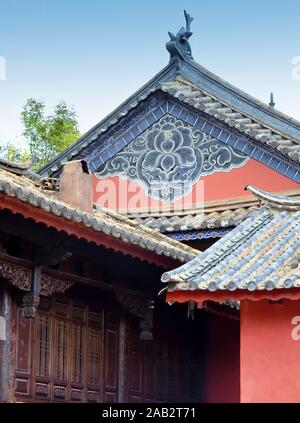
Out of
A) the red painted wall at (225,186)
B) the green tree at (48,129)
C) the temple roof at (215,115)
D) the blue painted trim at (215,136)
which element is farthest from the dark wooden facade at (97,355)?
the green tree at (48,129)

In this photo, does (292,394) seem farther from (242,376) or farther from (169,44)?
(169,44)

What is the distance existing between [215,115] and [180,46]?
7.14ft

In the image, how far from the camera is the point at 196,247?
1698cm

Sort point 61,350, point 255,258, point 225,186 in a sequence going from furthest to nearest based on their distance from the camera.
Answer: point 225,186 < point 61,350 < point 255,258

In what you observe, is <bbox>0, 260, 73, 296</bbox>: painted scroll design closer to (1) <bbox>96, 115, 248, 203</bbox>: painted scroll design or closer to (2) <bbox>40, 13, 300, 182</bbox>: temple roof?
(1) <bbox>96, 115, 248, 203</bbox>: painted scroll design

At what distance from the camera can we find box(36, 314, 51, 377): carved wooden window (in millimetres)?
13141

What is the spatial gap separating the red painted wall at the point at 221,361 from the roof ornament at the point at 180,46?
4947 mm

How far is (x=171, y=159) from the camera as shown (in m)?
18.2

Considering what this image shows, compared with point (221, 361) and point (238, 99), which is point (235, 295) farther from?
point (238, 99)

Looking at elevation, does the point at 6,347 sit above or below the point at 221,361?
below

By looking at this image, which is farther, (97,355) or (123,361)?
(123,361)

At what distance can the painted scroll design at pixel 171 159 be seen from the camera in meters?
17.8

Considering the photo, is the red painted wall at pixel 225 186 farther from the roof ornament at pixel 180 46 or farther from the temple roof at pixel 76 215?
the roof ornament at pixel 180 46

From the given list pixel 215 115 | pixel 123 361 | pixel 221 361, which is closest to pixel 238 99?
pixel 215 115
